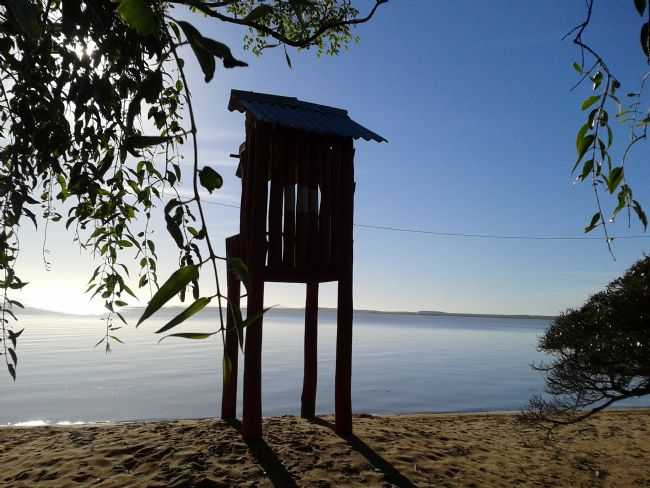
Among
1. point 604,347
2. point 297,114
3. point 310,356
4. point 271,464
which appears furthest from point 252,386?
point 604,347

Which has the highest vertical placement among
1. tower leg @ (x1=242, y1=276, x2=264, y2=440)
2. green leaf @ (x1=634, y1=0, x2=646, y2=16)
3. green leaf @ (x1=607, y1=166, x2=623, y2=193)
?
green leaf @ (x1=634, y1=0, x2=646, y2=16)

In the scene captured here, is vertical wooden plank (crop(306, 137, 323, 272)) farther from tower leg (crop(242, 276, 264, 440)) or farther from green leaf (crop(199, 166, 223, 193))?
green leaf (crop(199, 166, 223, 193))

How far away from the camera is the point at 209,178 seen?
1.07 m

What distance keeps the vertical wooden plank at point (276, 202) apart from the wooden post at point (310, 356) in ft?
6.01

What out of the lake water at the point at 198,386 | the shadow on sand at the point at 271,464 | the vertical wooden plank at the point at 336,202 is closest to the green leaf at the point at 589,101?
the shadow on sand at the point at 271,464

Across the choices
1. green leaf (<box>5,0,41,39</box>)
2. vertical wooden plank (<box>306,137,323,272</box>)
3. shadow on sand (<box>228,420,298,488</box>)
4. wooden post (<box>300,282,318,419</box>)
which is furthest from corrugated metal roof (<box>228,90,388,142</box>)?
green leaf (<box>5,0,41,39</box>)

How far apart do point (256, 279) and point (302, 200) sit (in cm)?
145

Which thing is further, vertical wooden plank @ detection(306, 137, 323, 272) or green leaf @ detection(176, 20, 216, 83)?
vertical wooden plank @ detection(306, 137, 323, 272)

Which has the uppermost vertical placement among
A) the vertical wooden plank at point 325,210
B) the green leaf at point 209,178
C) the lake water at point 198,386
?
the vertical wooden plank at point 325,210

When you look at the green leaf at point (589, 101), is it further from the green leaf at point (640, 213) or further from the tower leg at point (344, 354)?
the tower leg at point (344, 354)

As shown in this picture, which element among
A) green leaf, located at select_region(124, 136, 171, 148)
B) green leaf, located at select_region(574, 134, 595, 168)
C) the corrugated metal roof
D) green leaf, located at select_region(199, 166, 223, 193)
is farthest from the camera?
the corrugated metal roof

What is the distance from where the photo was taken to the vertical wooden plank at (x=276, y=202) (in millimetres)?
7250

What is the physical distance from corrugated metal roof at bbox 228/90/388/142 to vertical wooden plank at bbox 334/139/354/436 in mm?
→ 950

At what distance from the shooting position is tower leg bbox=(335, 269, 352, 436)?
7551 mm
